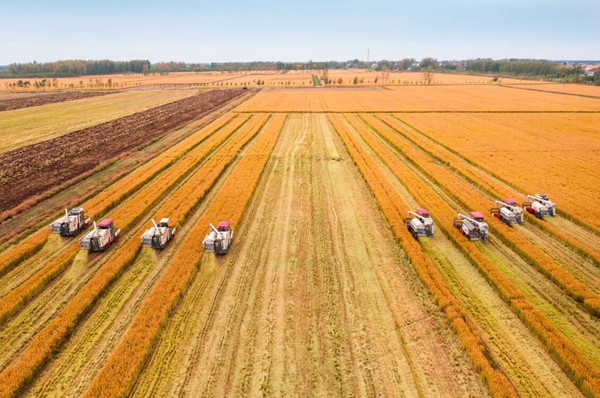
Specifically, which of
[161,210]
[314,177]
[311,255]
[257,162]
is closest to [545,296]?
[311,255]

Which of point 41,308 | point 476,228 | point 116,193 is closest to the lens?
point 41,308

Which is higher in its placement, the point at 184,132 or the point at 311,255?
the point at 184,132

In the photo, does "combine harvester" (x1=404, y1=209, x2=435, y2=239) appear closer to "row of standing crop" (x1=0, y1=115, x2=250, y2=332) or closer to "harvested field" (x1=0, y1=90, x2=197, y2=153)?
"row of standing crop" (x1=0, y1=115, x2=250, y2=332)

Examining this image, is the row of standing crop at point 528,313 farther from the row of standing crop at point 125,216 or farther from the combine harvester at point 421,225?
the row of standing crop at point 125,216

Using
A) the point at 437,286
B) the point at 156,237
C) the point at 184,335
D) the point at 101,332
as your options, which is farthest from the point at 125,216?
the point at 437,286

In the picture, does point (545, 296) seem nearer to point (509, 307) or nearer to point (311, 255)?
point (509, 307)

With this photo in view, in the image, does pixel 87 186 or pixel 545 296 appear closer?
pixel 545 296

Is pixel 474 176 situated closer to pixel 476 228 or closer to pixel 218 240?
pixel 476 228
